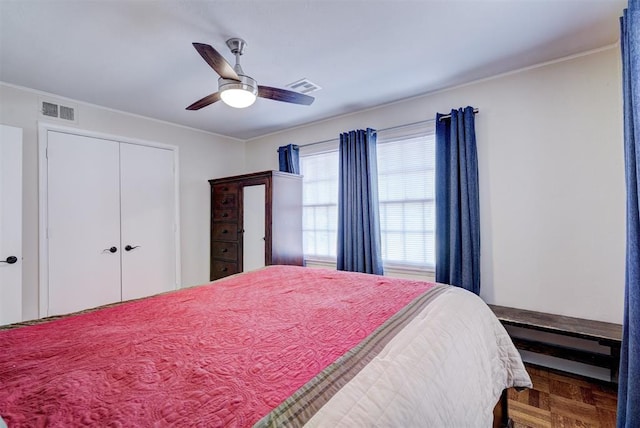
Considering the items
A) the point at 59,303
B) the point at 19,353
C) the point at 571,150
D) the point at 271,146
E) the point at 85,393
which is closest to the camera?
the point at 85,393

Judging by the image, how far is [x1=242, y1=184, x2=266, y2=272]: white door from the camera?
3.63 meters

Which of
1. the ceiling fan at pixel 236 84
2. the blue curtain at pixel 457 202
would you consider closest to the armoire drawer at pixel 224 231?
the ceiling fan at pixel 236 84

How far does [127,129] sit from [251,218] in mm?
1736

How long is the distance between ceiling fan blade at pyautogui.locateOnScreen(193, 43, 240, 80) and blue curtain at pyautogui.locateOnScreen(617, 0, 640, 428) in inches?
78.6

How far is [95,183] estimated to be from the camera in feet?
10.4

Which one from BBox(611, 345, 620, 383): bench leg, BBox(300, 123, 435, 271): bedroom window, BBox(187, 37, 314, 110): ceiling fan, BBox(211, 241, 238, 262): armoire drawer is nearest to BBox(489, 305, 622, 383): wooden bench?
BBox(611, 345, 620, 383): bench leg

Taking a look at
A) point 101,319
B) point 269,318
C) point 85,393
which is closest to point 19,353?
point 101,319

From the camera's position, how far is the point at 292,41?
2.06 m

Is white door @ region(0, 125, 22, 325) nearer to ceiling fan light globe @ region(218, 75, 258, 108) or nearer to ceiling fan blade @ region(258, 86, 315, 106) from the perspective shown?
ceiling fan light globe @ region(218, 75, 258, 108)

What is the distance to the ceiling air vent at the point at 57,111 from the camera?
2.85 m

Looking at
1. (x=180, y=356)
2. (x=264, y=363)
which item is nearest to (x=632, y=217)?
(x=264, y=363)

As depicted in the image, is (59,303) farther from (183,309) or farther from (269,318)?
(269,318)

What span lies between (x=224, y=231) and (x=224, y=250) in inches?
10.1

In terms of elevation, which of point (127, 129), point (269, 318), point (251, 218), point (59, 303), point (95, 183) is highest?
point (127, 129)
